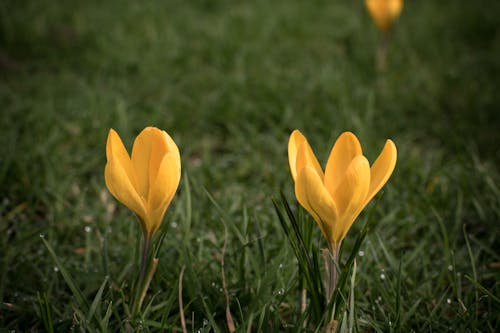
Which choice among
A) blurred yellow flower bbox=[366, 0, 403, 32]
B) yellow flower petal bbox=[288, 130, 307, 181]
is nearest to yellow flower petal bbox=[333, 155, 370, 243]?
yellow flower petal bbox=[288, 130, 307, 181]

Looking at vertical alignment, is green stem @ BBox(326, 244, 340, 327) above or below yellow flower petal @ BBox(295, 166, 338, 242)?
below

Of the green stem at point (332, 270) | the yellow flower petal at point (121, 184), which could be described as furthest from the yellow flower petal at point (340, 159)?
the yellow flower petal at point (121, 184)

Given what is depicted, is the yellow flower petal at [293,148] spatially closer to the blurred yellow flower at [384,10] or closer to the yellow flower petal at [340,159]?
the yellow flower petal at [340,159]

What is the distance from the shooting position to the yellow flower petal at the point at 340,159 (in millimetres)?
1076

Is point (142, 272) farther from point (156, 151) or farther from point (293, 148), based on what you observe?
point (293, 148)

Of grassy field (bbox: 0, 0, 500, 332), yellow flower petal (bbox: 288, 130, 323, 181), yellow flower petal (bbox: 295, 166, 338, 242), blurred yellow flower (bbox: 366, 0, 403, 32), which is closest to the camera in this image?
yellow flower petal (bbox: 295, 166, 338, 242)

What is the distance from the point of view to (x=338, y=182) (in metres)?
1.08

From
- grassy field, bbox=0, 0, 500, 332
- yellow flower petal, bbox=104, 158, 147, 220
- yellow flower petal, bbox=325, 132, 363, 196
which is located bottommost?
grassy field, bbox=0, 0, 500, 332

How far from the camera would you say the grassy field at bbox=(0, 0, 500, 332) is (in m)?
1.34

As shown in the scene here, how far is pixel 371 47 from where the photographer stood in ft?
10.3

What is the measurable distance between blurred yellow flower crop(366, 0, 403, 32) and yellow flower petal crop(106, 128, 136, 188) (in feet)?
6.43

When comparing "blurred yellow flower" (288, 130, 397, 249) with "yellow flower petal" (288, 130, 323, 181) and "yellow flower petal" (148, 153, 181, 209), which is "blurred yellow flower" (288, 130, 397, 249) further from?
"yellow flower petal" (148, 153, 181, 209)

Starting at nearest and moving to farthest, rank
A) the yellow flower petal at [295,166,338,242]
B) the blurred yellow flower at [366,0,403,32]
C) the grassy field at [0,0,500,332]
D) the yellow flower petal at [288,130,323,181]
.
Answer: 1. the yellow flower petal at [295,166,338,242]
2. the yellow flower petal at [288,130,323,181]
3. the grassy field at [0,0,500,332]
4. the blurred yellow flower at [366,0,403,32]

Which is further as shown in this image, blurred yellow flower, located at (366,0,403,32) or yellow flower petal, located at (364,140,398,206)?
blurred yellow flower, located at (366,0,403,32)
